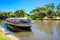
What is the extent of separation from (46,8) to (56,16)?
28.8 ft

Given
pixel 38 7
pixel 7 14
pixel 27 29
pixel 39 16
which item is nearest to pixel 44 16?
pixel 39 16

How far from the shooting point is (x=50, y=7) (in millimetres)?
76625

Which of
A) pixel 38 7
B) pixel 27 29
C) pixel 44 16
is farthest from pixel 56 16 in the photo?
pixel 27 29

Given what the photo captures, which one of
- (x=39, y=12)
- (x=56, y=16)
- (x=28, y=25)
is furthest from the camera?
(x=39, y=12)

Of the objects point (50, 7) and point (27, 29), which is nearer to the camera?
point (27, 29)

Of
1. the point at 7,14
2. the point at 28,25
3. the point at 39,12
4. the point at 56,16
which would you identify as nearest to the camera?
the point at 28,25

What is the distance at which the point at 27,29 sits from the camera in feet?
78.1

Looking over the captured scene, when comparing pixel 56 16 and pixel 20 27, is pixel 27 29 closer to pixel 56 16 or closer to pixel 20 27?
pixel 20 27

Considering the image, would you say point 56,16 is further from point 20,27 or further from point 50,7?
point 20,27

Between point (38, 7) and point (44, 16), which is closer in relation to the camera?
point (44, 16)

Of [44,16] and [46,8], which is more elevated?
[46,8]

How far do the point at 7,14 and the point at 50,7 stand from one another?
1109 inches

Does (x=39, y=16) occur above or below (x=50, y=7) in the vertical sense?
below

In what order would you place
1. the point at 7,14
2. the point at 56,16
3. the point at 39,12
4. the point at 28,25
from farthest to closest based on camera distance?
the point at 7,14, the point at 39,12, the point at 56,16, the point at 28,25
